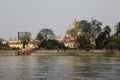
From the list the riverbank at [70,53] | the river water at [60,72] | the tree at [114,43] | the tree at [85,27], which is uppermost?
the tree at [85,27]

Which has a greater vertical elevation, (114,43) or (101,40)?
(101,40)

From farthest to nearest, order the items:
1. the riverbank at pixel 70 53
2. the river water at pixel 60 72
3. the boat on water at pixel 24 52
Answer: the boat on water at pixel 24 52 → the riverbank at pixel 70 53 → the river water at pixel 60 72

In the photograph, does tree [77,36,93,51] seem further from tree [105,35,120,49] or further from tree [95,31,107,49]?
tree [105,35,120,49]

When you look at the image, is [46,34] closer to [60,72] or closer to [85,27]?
[85,27]

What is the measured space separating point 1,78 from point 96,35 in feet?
332

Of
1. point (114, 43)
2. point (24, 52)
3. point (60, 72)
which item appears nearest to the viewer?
point (60, 72)

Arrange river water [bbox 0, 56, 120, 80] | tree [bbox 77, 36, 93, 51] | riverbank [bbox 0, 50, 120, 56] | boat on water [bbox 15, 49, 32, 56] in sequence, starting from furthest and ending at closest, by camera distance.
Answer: boat on water [bbox 15, 49, 32, 56], tree [bbox 77, 36, 93, 51], riverbank [bbox 0, 50, 120, 56], river water [bbox 0, 56, 120, 80]

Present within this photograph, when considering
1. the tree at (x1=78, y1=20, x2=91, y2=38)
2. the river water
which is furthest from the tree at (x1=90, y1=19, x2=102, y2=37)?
the river water

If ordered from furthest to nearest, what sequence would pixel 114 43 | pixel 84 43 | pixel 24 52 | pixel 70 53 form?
pixel 24 52 → pixel 70 53 → pixel 84 43 → pixel 114 43

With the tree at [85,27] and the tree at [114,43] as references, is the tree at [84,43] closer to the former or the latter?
the tree at [85,27]

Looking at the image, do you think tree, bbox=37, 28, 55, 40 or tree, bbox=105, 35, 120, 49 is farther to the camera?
tree, bbox=37, 28, 55, 40

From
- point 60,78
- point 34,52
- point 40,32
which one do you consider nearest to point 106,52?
point 34,52

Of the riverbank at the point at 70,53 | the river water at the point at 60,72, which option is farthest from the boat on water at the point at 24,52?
the river water at the point at 60,72

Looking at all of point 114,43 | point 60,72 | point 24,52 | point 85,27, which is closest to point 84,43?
point 85,27
